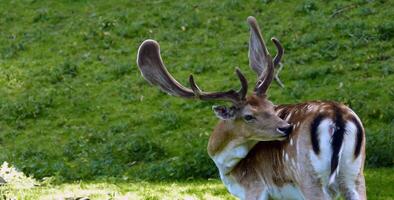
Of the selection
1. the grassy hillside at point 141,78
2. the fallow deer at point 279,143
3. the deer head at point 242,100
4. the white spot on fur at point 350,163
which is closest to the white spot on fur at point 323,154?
the fallow deer at point 279,143

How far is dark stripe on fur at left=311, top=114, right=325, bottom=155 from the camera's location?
5939 mm

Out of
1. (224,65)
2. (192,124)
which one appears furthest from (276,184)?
(224,65)

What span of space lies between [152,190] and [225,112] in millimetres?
3412

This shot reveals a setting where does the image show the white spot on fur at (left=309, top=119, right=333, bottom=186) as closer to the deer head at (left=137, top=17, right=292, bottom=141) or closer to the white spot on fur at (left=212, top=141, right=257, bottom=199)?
the deer head at (left=137, top=17, right=292, bottom=141)

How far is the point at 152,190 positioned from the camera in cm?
999

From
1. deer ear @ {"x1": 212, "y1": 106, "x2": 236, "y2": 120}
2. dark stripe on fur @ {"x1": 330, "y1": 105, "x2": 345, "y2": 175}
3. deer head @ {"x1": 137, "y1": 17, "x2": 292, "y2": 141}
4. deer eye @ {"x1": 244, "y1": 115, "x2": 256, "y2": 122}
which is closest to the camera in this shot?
dark stripe on fur @ {"x1": 330, "y1": 105, "x2": 345, "y2": 175}

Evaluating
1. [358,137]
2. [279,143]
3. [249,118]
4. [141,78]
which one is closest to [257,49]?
[249,118]

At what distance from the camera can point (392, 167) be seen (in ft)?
34.2

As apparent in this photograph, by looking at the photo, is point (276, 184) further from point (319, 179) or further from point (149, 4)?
point (149, 4)

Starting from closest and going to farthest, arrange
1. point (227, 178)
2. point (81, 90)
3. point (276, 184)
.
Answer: point (276, 184)
point (227, 178)
point (81, 90)

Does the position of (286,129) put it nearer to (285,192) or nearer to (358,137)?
(285,192)

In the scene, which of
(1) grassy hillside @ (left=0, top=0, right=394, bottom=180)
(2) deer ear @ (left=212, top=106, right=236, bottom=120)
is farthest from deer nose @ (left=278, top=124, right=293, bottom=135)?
(1) grassy hillside @ (left=0, top=0, right=394, bottom=180)

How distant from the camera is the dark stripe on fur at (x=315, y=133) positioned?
594 cm

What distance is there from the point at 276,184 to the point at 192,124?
6610 millimetres
